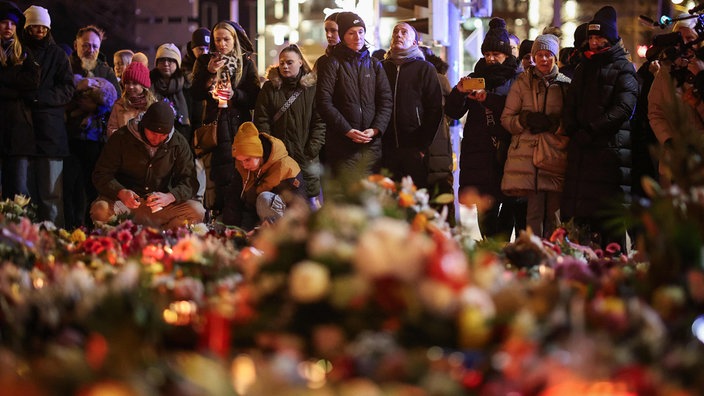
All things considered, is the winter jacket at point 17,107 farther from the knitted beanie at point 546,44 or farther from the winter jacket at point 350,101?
the knitted beanie at point 546,44

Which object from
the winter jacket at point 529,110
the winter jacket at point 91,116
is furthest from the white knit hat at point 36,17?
the winter jacket at point 529,110

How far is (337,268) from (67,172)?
26.0 feet

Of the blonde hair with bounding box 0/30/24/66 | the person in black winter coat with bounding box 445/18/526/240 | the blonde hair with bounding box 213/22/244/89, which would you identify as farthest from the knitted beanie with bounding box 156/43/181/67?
the person in black winter coat with bounding box 445/18/526/240

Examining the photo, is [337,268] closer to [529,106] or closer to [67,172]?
[529,106]

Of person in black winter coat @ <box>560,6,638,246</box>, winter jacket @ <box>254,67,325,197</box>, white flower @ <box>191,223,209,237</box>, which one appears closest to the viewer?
white flower @ <box>191,223,209,237</box>

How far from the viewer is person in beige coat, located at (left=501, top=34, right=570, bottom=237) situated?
836 cm

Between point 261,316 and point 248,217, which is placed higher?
point 261,316

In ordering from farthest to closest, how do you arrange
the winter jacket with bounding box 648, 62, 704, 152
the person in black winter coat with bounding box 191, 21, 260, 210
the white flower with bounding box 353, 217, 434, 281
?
Result: the person in black winter coat with bounding box 191, 21, 260, 210 < the winter jacket with bounding box 648, 62, 704, 152 < the white flower with bounding box 353, 217, 434, 281

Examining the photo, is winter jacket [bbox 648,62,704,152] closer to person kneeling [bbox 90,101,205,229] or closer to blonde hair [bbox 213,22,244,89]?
person kneeling [bbox 90,101,205,229]

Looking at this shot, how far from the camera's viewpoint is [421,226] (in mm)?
4008

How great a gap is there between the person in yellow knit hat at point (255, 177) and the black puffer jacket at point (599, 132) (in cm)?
180

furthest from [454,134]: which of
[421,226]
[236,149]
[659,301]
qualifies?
[659,301]

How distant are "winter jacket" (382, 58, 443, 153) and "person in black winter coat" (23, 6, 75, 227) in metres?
2.49

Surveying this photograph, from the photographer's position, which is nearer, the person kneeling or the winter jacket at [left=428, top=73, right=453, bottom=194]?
the person kneeling
